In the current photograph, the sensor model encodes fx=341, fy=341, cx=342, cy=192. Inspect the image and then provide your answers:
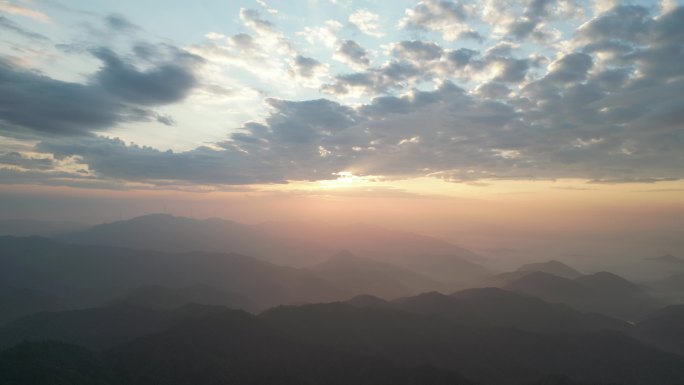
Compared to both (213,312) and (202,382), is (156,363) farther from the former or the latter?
(213,312)

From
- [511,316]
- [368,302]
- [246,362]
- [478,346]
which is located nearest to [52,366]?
[246,362]

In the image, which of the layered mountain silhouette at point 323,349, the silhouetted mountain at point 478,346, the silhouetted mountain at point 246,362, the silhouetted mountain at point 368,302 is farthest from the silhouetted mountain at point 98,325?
the silhouetted mountain at point 368,302

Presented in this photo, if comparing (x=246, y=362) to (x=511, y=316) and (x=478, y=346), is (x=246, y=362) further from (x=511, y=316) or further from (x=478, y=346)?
(x=511, y=316)

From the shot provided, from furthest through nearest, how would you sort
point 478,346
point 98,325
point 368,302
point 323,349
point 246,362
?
1. point 368,302
2. point 98,325
3. point 478,346
4. point 323,349
5. point 246,362

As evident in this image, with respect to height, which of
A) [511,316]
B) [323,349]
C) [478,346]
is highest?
[323,349]

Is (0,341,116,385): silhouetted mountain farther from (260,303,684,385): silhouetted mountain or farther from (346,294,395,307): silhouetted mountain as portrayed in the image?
(346,294,395,307): silhouetted mountain

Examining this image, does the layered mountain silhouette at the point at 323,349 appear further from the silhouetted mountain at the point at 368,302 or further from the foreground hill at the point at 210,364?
the silhouetted mountain at the point at 368,302

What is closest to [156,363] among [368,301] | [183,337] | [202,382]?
[183,337]
